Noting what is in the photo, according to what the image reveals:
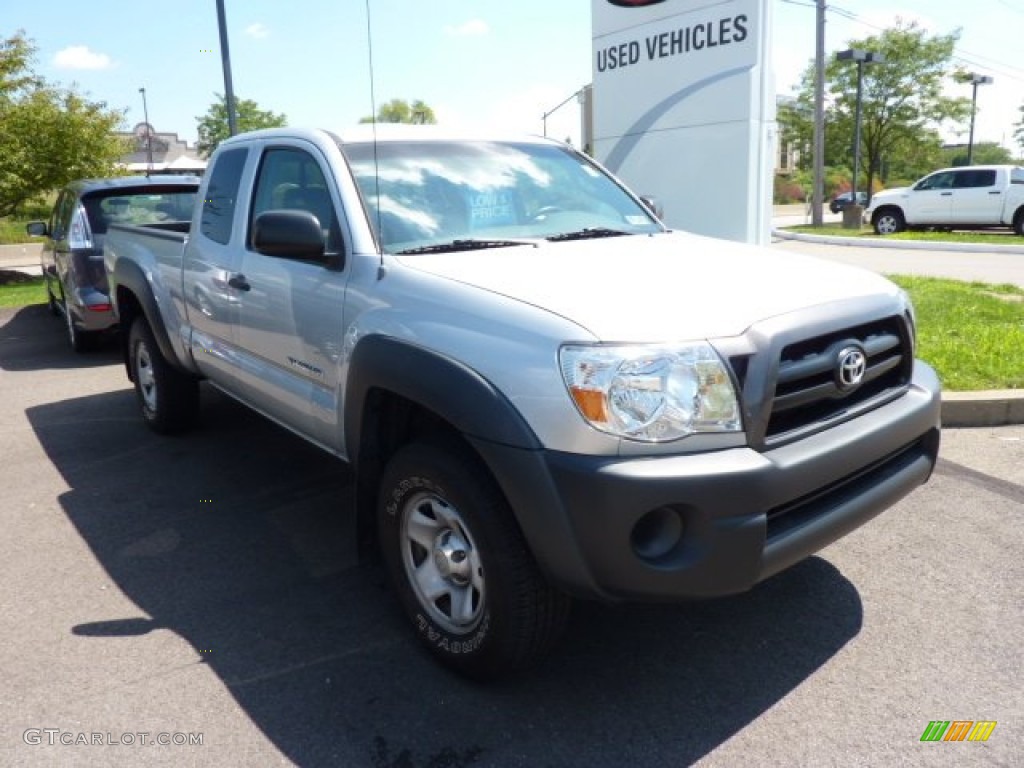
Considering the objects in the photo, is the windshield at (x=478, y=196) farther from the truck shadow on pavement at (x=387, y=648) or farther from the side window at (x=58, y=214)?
the side window at (x=58, y=214)

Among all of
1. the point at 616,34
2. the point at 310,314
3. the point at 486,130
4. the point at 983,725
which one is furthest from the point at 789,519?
the point at 616,34

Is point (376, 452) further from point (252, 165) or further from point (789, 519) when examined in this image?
point (252, 165)

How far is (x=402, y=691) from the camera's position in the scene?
9.45ft

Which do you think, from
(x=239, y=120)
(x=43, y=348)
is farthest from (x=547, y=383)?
(x=239, y=120)

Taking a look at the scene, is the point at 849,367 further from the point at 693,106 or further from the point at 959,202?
the point at 959,202

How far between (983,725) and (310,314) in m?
2.79

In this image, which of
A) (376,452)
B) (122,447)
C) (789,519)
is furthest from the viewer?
(122,447)

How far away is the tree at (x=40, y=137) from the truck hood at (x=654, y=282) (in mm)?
15740

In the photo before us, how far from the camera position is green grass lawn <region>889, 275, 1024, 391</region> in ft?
19.1

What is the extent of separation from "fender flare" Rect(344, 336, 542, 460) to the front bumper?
2.4 inches

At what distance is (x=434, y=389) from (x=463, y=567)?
621 mm

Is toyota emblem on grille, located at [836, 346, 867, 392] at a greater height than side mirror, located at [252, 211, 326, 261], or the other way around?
side mirror, located at [252, 211, 326, 261]

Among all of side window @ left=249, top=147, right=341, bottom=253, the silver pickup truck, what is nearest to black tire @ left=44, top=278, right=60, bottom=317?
side window @ left=249, top=147, right=341, bottom=253

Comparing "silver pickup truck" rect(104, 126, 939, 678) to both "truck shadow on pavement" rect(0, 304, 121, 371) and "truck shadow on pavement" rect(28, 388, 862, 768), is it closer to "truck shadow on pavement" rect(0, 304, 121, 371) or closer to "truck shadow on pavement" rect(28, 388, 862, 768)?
"truck shadow on pavement" rect(28, 388, 862, 768)
